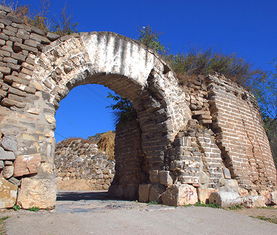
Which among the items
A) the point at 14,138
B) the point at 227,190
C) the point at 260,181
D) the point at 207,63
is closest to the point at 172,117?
the point at 227,190

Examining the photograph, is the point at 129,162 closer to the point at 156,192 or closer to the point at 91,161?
the point at 156,192

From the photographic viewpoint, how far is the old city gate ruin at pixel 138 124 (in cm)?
430

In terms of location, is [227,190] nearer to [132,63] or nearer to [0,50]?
[132,63]

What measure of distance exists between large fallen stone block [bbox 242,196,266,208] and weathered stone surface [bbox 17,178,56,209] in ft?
14.0

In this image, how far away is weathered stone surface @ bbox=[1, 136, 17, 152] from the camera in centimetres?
405

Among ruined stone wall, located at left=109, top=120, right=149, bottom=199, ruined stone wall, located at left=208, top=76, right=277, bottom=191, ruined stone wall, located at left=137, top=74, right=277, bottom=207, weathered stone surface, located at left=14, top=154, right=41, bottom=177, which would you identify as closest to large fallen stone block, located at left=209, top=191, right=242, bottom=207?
ruined stone wall, located at left=137, top=74, right=277, bottom=207

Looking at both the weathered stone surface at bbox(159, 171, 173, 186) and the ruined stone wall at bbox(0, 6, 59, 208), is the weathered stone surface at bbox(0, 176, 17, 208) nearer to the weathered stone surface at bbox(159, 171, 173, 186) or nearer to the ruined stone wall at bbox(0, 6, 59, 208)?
the ruined stone wall at bbox(0, 6, 59, 208)

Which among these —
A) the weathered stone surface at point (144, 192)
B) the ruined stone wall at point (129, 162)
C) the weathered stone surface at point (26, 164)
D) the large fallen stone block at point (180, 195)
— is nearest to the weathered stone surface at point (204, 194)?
the large fallen stone block at point (180, 195)

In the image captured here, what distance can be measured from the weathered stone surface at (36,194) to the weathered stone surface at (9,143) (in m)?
0.52

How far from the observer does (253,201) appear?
616 cm

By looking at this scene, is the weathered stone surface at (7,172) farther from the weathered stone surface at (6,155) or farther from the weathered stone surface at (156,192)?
the weathered stone surface at (156,192)

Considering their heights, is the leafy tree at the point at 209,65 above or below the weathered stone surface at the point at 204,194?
above

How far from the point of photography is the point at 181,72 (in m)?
7.54

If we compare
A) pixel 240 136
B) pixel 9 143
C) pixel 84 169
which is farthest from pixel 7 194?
pixel 84 169
